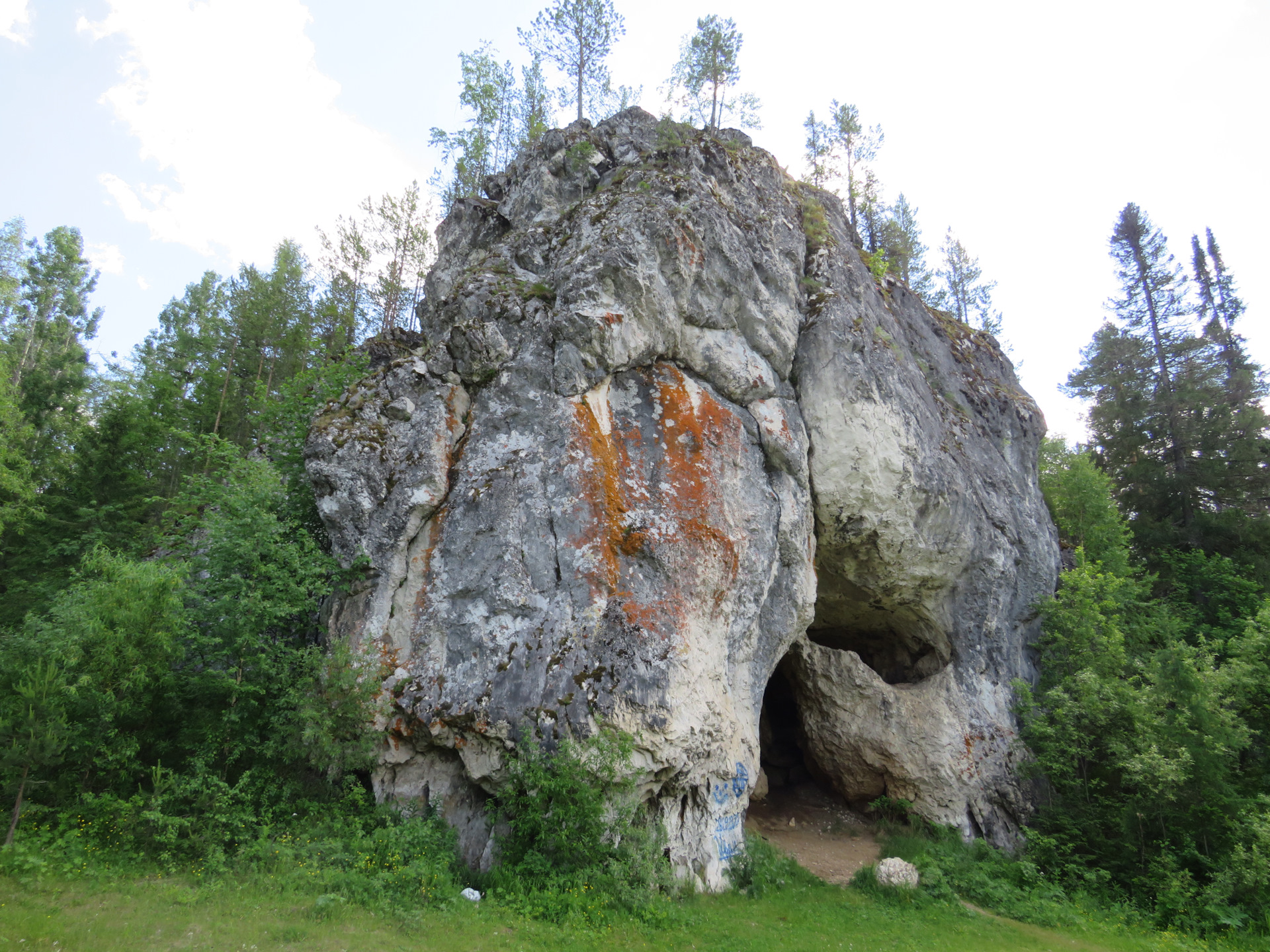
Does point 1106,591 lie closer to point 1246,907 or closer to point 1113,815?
point 1113,815

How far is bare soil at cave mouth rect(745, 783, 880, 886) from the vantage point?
1134 centimetres

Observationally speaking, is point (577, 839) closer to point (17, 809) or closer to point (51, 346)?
point (17, 809)

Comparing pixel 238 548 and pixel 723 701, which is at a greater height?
pixel 238 548

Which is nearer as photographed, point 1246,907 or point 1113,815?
point 1246,907

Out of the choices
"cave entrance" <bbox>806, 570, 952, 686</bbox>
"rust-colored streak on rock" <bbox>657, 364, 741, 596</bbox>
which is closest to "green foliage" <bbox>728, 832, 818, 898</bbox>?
"rust-colored streak on rock" <bbox>657, 364, 741, 596</bbox>

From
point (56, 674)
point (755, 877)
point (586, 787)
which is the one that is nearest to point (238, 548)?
point (56, 674)

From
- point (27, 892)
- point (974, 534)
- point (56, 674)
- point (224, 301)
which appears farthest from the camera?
point (224, 301)

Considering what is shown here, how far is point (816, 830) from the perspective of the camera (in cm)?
1324

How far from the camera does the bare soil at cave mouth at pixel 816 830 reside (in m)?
11.3

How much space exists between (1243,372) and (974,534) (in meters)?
14.1

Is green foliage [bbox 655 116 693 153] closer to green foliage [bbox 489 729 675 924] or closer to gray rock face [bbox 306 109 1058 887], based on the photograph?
gray rock face [bbox 306 109 1058 887]

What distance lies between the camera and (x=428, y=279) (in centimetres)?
1616

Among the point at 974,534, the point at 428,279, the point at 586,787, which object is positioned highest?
the point at 428,279

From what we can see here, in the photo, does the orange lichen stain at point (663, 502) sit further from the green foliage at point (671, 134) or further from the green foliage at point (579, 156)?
the green foliage at point (579, 156)
